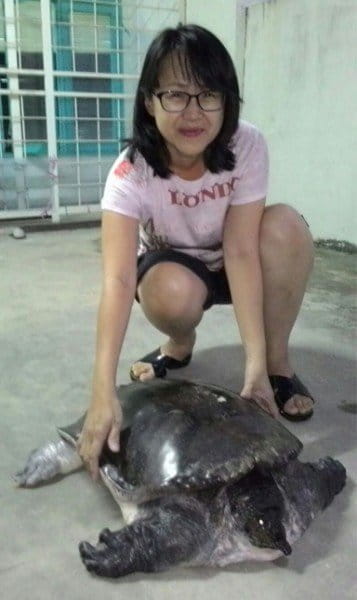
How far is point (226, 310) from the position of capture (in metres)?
1.82

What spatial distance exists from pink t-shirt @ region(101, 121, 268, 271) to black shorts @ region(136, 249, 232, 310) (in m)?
0.03

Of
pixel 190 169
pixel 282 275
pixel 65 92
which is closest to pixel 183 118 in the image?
pixel 190 169

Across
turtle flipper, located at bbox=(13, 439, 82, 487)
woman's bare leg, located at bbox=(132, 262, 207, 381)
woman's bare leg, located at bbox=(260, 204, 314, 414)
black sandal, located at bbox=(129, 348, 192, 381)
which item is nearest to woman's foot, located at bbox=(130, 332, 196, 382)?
black sandal, located at bbox=(129, 348, 192, 381)

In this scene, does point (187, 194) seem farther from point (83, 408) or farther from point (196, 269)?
point (83, 408)

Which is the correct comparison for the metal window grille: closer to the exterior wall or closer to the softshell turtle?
the exterior wall

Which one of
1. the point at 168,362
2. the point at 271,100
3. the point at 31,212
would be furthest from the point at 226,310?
the point at 31,212

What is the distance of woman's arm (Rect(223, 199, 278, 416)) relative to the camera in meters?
1.01

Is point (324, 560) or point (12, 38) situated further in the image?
point (12, 38)

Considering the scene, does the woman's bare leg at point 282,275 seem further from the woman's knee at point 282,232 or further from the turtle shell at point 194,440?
the turtle shell at point 194,440

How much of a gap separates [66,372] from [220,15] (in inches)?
99.3

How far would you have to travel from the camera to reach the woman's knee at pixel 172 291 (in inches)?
44.2

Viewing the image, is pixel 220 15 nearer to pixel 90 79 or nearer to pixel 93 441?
pixel 90 79

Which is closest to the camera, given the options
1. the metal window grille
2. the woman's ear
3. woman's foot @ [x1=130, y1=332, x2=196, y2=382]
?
the woman's ear

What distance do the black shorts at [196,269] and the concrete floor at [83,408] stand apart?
0.71ft
